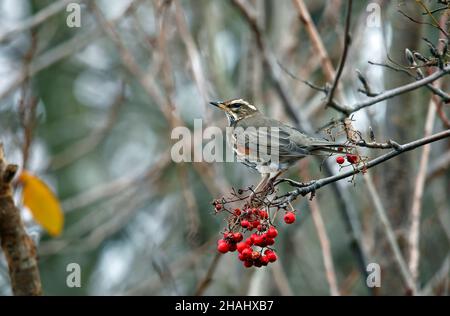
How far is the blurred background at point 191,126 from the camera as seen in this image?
6.68 meters

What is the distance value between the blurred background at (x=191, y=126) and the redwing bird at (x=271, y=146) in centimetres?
23

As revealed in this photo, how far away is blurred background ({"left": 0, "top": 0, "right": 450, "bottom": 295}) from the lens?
6684mm

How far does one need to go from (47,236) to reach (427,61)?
9.17 m

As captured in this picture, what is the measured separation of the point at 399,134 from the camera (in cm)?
729

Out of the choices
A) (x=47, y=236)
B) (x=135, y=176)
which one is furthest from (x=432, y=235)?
(x=47, y=236)

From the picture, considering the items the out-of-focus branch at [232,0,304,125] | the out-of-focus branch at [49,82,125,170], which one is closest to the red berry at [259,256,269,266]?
the out-of-focus branch at [232,0,304,125]

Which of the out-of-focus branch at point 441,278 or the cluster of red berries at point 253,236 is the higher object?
the out-of-focus branch at point 441,278

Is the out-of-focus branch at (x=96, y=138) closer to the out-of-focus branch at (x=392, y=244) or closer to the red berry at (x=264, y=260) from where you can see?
the out-of-focus branch at (x=392, y=244)

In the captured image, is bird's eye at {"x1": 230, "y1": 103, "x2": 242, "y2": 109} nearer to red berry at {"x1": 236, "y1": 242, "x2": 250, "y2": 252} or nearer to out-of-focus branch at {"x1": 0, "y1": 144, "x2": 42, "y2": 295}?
out-of-focus branch at {"x1": 0, "y1": 144, "x2": 42, "y2": 295}

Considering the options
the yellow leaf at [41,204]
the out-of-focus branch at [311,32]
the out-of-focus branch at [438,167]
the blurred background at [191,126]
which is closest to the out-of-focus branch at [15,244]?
the yellow leaf at [41,204]

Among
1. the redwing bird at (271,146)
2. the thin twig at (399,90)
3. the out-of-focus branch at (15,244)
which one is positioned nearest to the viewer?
the thin twig at (399,90)

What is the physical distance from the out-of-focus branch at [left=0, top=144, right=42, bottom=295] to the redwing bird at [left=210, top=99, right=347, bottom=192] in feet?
5.55

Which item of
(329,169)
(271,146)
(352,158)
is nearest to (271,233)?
(352,158)
